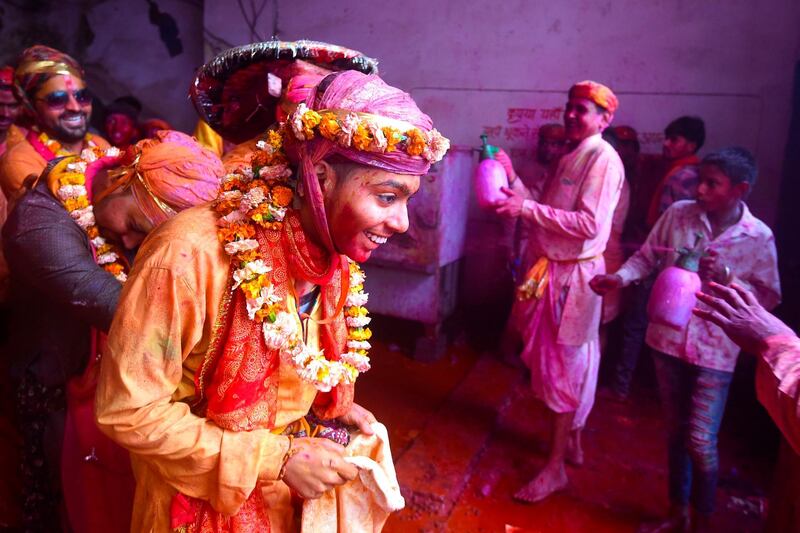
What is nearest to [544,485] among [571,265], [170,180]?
[571,265]

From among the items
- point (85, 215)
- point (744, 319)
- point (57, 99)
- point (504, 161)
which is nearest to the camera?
point (744, 319)

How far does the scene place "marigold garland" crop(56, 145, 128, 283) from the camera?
2.42 meters

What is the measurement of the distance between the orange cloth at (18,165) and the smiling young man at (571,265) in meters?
3.16

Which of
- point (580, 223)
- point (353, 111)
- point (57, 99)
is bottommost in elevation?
point (580, 223)

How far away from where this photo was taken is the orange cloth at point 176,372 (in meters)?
1.45

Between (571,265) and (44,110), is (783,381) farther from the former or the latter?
(44,110)

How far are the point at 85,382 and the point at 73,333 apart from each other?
1.03 feet

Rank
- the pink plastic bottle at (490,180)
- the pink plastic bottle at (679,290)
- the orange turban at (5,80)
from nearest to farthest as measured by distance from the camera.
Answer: the pink plastic bottle at (679,290)
the pink plastic bottle at (490,180)
the orange turban at (5,80)

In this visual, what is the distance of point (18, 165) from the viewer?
13.1ft

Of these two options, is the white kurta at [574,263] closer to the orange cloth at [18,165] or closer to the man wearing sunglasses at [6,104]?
the orange cloth at [18,165]

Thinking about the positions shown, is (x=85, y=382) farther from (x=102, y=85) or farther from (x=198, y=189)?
(x=102, y=85)

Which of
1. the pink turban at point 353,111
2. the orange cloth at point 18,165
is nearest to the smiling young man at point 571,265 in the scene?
the pink turban at point 353,111

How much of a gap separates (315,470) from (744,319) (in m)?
1.68

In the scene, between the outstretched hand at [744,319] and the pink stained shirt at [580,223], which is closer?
the outstretched hand at [744,319]
